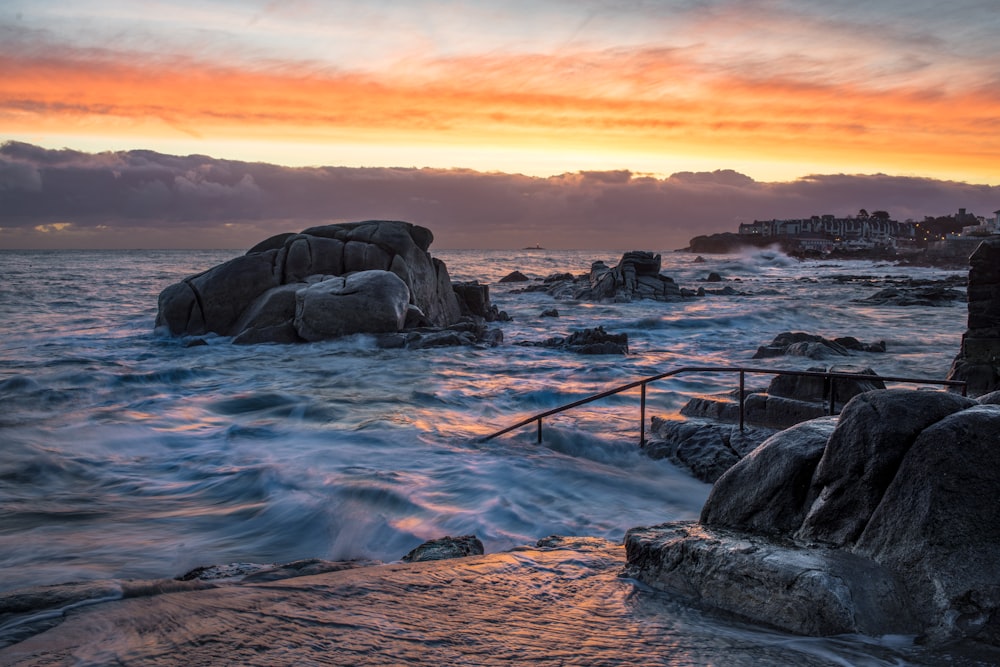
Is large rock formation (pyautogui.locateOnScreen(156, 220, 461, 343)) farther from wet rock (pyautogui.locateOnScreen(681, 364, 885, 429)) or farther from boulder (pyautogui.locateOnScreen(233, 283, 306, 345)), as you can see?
wet rock (pyautogui.locateOnScreen(681, 364, 885, 429))

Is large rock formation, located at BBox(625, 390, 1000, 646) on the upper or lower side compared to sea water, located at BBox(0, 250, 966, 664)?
A: upper

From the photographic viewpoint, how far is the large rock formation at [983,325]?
13211mm

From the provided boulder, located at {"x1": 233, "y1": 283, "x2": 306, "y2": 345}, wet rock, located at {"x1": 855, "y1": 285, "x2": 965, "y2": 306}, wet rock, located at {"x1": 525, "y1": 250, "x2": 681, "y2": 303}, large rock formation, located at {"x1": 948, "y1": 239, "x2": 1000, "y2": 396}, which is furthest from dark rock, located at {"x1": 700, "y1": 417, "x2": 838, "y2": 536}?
wet rock, located at {"x1": 855, "y1": 285, "x2": 965, "y2": 306}

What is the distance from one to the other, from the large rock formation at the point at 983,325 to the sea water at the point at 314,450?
3.94 m

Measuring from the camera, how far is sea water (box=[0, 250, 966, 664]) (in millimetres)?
7348

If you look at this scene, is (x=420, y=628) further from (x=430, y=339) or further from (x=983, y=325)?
(x=430, y=339)

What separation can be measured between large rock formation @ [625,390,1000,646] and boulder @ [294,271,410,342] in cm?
1586

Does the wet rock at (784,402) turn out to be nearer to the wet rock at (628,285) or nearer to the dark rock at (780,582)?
the dark rock at (780,582)

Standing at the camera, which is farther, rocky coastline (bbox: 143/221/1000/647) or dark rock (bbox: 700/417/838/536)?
dark rock (bbox: 700/417/838/536)

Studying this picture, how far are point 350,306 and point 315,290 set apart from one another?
1.29 meters

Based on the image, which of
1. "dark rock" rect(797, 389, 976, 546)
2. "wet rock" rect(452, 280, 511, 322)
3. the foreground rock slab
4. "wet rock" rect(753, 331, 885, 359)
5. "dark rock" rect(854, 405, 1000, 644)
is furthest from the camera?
"wet rock" rect(452, 280, 511, 322)

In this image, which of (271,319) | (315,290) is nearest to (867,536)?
(315,290)

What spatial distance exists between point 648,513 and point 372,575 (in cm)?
389

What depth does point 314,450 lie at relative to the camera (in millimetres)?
10703
